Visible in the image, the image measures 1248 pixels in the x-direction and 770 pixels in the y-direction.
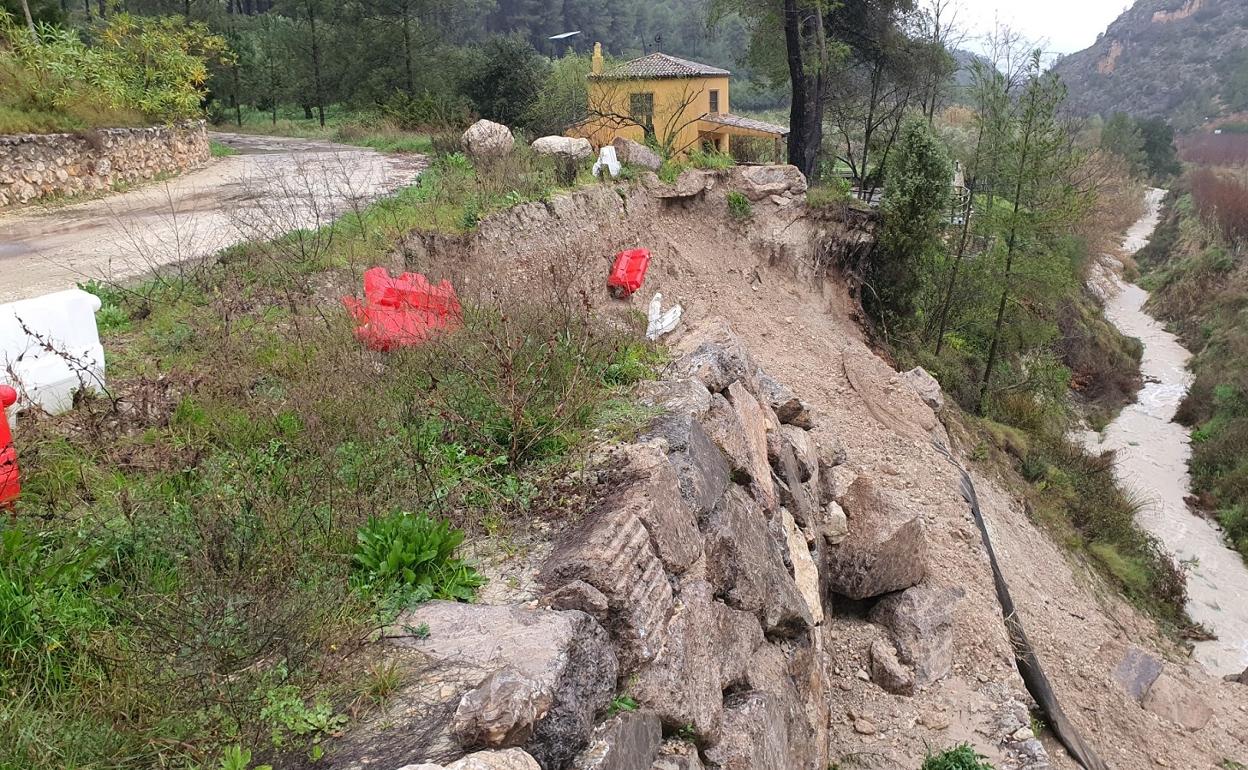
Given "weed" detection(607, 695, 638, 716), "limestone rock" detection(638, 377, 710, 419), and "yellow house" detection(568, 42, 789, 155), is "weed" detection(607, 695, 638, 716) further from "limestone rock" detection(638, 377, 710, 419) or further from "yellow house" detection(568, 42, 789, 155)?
"yellow house" detection(568, 42, 789, 155)

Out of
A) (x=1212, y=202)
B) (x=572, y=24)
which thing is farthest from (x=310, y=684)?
(x=572, y=24)

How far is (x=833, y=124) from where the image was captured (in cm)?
2389

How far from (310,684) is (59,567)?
3.57 ft

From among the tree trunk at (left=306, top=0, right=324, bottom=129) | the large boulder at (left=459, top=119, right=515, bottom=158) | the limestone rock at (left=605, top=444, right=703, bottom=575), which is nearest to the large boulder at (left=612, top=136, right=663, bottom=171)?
the large boulder at (left=459, top=119, right=515, bottom=158)

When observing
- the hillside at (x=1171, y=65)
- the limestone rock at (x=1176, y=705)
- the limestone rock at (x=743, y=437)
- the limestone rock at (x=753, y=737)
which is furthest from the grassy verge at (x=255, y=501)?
the hillside at (x=1171, y=65)

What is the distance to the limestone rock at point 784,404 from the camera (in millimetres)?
7780

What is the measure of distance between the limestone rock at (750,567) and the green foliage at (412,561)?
1.55 m

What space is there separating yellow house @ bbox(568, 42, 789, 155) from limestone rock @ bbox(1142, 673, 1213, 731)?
10774 mm

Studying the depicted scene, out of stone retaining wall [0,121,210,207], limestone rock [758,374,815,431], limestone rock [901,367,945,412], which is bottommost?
limestone rock [901,367,945,412]

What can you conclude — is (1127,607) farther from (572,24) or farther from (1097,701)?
(572,24)

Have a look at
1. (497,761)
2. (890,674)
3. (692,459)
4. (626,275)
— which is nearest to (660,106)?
(626,275)

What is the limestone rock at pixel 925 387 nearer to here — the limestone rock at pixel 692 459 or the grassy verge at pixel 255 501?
the grassy verge at pixel 255 501

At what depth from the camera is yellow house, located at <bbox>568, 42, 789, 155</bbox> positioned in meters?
17.1

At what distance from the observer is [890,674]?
20.4 feet
